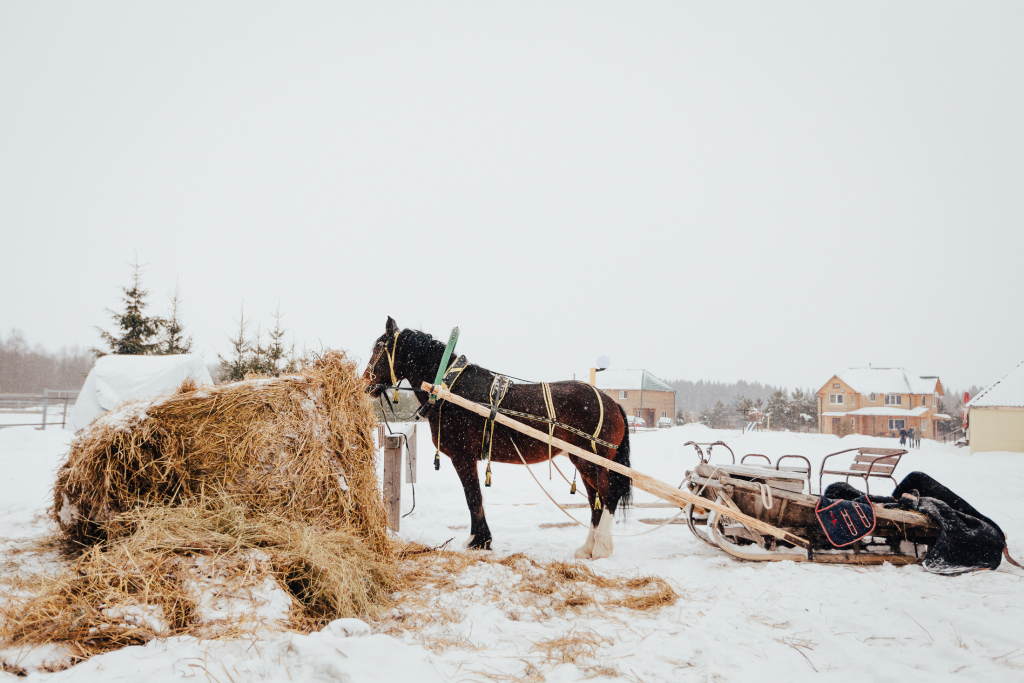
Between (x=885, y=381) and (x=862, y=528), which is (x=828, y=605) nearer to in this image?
(x=862, y=528)

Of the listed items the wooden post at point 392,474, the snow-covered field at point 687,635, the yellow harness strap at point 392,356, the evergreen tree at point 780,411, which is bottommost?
the evergreen tree at point 780,411

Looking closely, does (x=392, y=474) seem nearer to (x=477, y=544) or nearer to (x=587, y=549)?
(x=477, y=544)

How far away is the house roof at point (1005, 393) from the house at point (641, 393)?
2385cm

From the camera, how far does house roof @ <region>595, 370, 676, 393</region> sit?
42.4 m

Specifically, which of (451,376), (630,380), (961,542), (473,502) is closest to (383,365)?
(451,376)

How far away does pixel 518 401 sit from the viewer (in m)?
4.75

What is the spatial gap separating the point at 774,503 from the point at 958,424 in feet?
155

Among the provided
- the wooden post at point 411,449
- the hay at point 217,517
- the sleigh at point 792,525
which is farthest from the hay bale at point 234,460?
the sleigh at point 792,525

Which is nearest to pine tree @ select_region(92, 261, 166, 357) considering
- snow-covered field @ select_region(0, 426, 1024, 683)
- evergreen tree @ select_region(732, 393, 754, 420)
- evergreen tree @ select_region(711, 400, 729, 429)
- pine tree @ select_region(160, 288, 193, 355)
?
pine tree @ select_region(160, 288, 193, 355)

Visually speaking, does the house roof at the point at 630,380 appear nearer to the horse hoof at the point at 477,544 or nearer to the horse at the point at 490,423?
the horse at the point at 490,423

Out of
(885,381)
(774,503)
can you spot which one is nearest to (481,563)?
(774,503)

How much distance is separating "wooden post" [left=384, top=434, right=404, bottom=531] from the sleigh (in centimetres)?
299

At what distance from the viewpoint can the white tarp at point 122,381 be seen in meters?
9.61

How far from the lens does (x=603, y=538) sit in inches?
179
